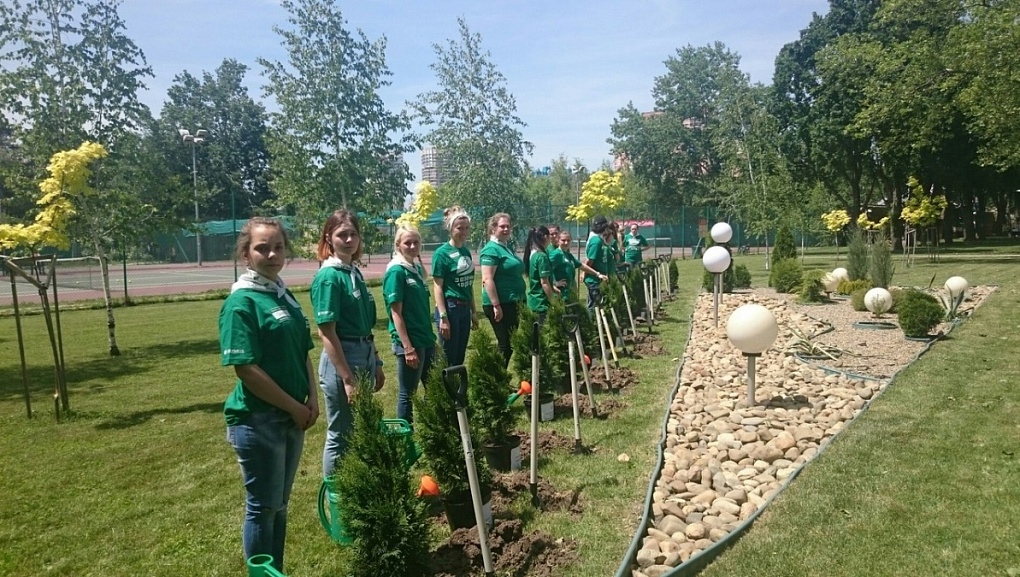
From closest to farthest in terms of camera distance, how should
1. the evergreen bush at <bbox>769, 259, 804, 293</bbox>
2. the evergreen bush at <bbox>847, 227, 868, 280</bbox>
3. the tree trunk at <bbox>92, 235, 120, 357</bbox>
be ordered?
the tree trunk at <bbox>92, 235, 120, 357</bbox> < the evergreen bush at <bbox>847, 227, 868, 280</bbox> < the evergreen bush at <bbox>769, 259, 804, 293</bbox>

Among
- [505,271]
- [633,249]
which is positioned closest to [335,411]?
[505,271]

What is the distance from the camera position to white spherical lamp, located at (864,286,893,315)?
447 inches

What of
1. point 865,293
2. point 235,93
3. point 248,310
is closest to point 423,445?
point 248,310

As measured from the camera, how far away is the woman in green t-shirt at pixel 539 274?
295 inches

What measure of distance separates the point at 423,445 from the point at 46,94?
10.9 m

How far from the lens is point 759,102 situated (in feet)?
115

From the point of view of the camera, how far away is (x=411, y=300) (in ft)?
15.0

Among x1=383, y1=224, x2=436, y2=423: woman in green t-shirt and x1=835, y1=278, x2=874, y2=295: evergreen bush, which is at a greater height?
x1=383, y1=224, x2=436, y2=423: woman in green t-shirt

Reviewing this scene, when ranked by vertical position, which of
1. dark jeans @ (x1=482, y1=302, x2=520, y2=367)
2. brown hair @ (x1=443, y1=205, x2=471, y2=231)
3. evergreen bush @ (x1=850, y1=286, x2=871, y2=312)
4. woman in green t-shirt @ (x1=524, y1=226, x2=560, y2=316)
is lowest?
evergreen bush @ (x1=850, y1=286, x2=871, y2=312)

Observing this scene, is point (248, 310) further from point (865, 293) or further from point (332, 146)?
point (865, 293)

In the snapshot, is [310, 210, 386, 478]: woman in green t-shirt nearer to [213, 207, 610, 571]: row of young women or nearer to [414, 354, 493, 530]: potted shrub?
[213, 207, 610, 571]: row of young women

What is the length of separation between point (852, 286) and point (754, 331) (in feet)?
31.5

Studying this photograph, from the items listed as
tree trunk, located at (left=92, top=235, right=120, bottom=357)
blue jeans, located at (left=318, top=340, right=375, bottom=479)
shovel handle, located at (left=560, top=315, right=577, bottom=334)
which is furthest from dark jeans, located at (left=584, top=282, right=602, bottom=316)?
tree trunk, located at (left=92, top=235, right=120, bottom=357)

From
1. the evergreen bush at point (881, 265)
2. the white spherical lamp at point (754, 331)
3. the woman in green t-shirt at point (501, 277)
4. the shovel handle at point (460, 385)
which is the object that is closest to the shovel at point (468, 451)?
the shovel handle at point (460, 385)
